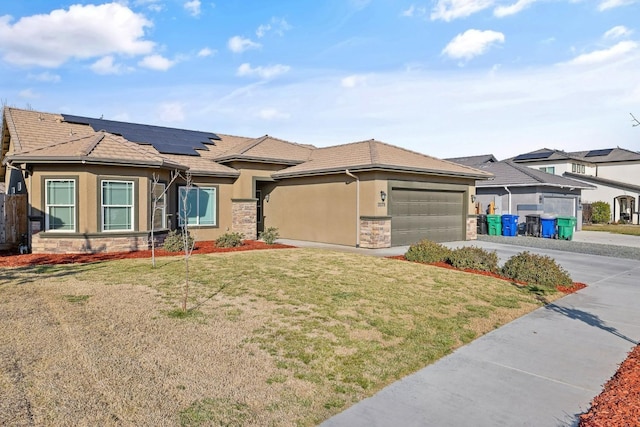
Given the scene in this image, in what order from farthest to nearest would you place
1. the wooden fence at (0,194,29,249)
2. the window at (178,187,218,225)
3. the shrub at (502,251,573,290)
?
the window at (178,187,218,225)
the wooden fence at (0,194,29,249)
the shrub at (502,251,573,290)

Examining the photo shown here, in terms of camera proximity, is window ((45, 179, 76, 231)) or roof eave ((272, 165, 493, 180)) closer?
window ((45, 179, 76, 231))

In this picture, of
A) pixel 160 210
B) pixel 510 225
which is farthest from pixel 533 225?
pixel 160 210

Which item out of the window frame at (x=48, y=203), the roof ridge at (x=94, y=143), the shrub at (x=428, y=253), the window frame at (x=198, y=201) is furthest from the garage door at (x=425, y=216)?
the window frame at (x=48, y=203)

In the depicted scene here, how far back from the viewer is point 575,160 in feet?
113

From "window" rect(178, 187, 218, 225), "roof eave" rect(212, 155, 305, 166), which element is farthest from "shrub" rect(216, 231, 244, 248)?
"roof eave" rect(212, 155, 305, 166)

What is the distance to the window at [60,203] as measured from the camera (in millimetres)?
11883

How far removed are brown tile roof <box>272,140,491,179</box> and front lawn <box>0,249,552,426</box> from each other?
6212 mm

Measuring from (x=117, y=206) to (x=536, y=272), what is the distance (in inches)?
467

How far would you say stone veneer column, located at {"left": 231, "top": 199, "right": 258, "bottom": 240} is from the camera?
16703 millimetres

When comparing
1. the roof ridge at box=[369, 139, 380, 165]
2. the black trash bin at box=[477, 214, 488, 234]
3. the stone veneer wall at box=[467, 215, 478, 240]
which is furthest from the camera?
the black trash bin at box=[477, 214, 488, 234]

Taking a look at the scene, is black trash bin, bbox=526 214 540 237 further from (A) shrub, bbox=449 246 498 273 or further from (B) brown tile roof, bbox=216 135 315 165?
(B) brown tile roof, bbox=216 135 315 165

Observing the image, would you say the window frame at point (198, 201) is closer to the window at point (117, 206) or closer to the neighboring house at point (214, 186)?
the neighboring house at point (214, 186)

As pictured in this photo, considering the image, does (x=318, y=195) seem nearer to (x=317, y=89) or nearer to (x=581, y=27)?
(x=317, y=89)

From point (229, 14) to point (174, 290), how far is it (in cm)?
Answer: 1179
